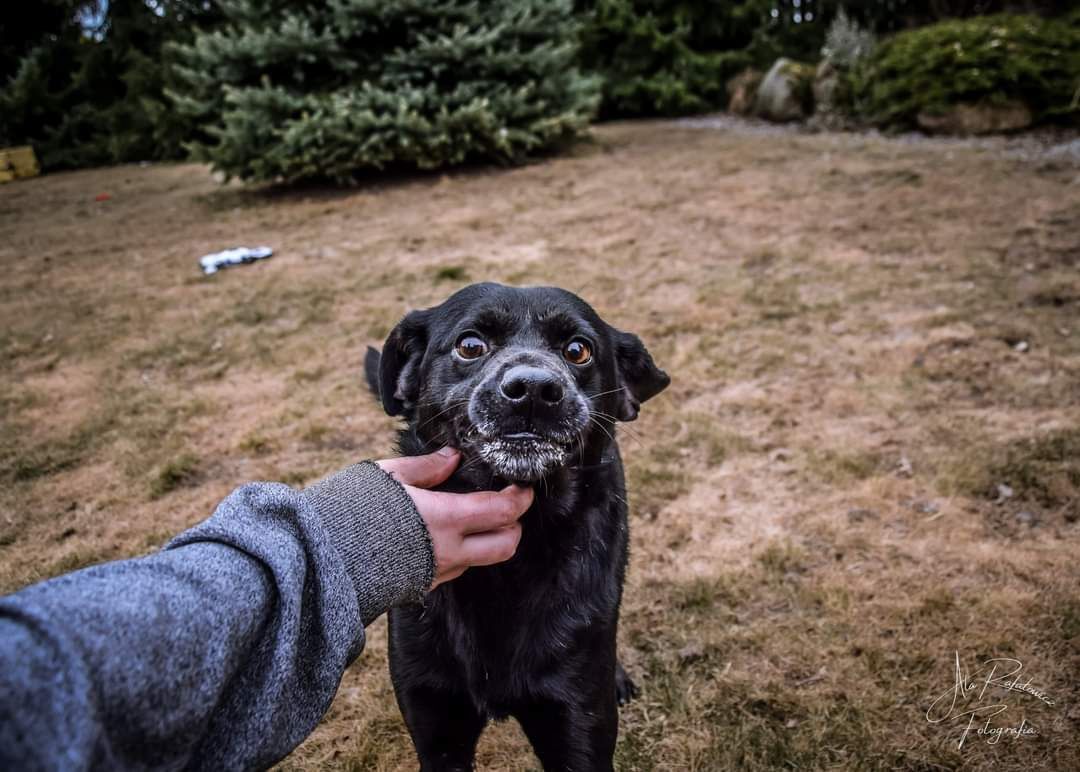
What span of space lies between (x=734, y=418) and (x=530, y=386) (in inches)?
94.5

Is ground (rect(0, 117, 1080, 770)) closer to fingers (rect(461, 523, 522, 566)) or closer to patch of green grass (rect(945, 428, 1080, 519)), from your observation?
patch of green grass (rect(945, 428, 1080, 519))

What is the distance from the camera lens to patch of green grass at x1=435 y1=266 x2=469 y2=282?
5.65 metres

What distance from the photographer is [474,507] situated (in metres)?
1.37

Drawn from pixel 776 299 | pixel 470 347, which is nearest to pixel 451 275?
pixel 776 299

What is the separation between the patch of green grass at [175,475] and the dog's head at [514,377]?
74.0 inches

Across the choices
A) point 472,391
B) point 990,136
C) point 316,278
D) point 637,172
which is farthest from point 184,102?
point 990,136

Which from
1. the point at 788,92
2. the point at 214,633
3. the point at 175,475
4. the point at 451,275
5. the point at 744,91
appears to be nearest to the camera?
the point at 214,633

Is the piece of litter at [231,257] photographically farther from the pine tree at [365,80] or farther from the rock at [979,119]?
the rock at [979,119]

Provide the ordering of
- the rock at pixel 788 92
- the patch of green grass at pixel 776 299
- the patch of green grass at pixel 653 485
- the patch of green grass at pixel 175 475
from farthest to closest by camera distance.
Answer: the rock at pixel 788 92 < the patch of green grass at pixel 776 299 < the patch of green grass at pixel 175 475 < the patch of green grass at pixel 653 485

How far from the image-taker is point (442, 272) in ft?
18.7

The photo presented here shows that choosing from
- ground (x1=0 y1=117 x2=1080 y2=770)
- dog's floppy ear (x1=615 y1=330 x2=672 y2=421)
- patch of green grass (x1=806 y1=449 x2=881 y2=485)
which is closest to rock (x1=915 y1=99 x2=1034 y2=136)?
ground (x1=0 y1=117 x2=1080 y2=770)

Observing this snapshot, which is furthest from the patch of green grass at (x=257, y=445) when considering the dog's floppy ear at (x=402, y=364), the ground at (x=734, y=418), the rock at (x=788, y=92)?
the rock at (x=788, y=92)

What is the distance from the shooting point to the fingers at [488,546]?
1.36 meters

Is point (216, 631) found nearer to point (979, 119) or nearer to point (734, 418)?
point (734, 418)
